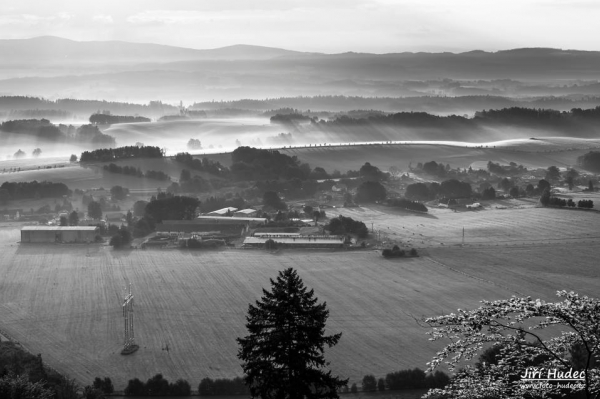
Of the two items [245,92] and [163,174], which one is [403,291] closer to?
[163,174]

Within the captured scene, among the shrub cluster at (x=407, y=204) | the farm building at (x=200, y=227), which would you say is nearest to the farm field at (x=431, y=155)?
the shrub cluster at (x=407, y=204)

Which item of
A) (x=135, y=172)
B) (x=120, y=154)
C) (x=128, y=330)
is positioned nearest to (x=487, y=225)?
(x=128, y=330)

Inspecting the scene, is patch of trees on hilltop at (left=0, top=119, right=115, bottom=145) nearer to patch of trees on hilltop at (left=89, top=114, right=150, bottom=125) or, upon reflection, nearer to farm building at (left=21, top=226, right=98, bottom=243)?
patch of trees on hilltop at (left=89, top=114, right=150, bottom=125)

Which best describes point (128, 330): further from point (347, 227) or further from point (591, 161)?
point (591, 161)

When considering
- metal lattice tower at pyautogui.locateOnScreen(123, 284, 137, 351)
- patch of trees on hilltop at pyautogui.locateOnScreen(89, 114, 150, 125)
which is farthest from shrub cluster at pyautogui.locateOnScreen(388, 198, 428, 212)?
patch of trees on hilltop at pyautogui.locateOnScreen(89, 114, 150, 125)

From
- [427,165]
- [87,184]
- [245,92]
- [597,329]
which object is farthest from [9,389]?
[245,92]
